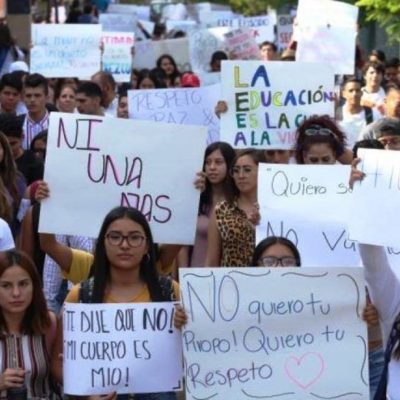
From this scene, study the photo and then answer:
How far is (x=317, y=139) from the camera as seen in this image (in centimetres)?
863

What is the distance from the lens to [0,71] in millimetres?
15570

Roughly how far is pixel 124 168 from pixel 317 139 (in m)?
1.18

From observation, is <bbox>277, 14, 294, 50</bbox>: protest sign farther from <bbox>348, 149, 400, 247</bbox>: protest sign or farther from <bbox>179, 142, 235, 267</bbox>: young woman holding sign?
<bbox>348, 149, 400, 247</bbox>: protest sign

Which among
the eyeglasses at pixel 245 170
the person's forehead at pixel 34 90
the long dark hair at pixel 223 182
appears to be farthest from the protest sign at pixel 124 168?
the person's forehead at pixel 34 90

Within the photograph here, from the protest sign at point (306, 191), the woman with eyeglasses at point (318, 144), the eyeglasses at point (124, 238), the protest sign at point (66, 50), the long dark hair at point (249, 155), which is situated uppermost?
the protest sign at point (66, 50)

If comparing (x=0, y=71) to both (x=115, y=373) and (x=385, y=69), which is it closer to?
(x=385, y=69)

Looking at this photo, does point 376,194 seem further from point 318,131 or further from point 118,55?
point 118,55

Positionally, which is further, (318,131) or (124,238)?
(318,131)

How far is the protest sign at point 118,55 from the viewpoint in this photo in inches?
720

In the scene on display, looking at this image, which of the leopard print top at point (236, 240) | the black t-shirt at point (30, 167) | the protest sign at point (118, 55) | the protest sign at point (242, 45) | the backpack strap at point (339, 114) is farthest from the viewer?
the protest sign at point (242, 45)

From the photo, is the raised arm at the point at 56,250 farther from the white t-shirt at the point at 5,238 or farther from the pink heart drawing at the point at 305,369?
the pink heart drawing at the point at 305,369

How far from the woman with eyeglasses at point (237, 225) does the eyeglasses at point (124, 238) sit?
5.81 feet

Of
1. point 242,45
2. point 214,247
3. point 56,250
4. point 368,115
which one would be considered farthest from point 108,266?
point 242,45

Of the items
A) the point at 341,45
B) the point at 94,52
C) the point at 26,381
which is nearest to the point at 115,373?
the point at 26,381
